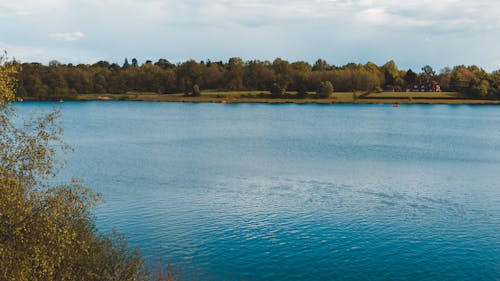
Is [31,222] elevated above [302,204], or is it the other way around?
[31,222]

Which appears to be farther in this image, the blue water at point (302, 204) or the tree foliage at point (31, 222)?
the blue water at point (302, 204)

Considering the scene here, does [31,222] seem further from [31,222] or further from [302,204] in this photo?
[302,204]

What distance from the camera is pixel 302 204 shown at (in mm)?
47344

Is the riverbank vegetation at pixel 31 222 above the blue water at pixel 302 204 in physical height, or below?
above

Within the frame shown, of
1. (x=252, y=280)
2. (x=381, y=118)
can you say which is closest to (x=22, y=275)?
(x=252, y=280)

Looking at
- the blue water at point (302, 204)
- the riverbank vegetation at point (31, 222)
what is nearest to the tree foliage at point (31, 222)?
the riverbank vegetation at point (31, 222)

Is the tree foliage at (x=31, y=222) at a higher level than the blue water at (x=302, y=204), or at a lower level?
higher

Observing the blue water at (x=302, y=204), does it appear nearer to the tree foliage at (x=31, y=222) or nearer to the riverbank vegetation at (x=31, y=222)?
the riverbank vegetation at (x=31, y=222)

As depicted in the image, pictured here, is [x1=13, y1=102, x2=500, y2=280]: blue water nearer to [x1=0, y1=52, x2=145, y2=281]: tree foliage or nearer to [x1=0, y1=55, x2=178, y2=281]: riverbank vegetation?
[x1=0, y1=55, x2=178, y2=281]: riverbank vegetation

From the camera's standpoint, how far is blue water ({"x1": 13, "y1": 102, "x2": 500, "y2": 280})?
33.2 metres

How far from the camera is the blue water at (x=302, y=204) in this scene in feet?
109

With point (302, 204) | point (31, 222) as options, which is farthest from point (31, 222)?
point (302, 204)

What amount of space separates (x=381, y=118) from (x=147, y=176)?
107498mm

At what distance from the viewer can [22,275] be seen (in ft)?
57.6
